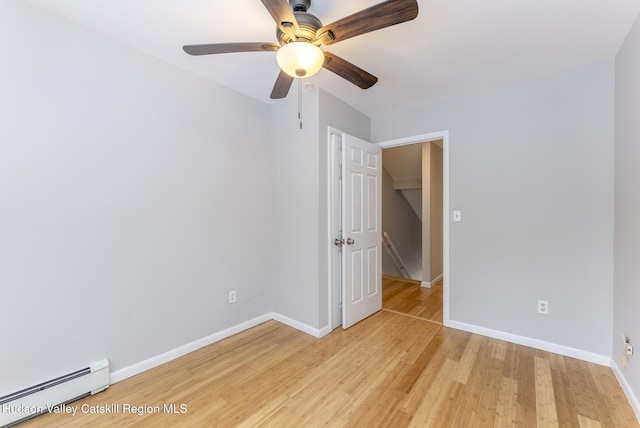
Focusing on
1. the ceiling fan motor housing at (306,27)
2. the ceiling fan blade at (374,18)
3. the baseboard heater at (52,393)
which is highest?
the ceiling fan motor housing at (306,27)

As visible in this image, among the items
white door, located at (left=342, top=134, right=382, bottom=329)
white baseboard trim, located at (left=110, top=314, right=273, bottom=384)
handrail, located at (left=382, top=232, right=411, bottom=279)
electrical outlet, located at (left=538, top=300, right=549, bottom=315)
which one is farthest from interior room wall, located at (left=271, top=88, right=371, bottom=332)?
handrail, located at (left=382, top=232, right=411, bottom=279)

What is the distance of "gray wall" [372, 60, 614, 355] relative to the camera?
2.15 m

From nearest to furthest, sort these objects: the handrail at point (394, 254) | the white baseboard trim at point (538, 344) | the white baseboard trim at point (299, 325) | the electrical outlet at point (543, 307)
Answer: the white baseboard trim at point (538, 344), the electrical outlet at point (543, 307), the white baseboard trim at point (299, 325), the handrail at point (394, 254)

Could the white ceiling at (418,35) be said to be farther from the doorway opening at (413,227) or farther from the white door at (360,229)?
the doorway opening at (413,227)

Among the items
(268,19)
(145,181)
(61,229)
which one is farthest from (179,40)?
(61,229)

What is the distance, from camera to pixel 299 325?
282 cm

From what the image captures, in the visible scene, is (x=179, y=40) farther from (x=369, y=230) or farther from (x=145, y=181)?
(x=369, y=230)

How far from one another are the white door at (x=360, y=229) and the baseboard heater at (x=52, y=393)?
2004 mm

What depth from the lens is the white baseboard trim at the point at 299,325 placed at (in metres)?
2.66

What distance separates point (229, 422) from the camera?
1588mm

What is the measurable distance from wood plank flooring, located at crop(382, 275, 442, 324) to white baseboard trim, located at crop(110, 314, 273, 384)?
170 centimetres

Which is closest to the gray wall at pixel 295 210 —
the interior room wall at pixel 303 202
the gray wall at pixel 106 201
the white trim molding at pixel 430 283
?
the interior room wall at pixel 303 202

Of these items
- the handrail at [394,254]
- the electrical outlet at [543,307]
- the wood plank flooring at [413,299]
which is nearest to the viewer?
the electrical outlet at [543,307]

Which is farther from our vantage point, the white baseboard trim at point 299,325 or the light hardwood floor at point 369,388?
the white baseboard trim at point 299,325
